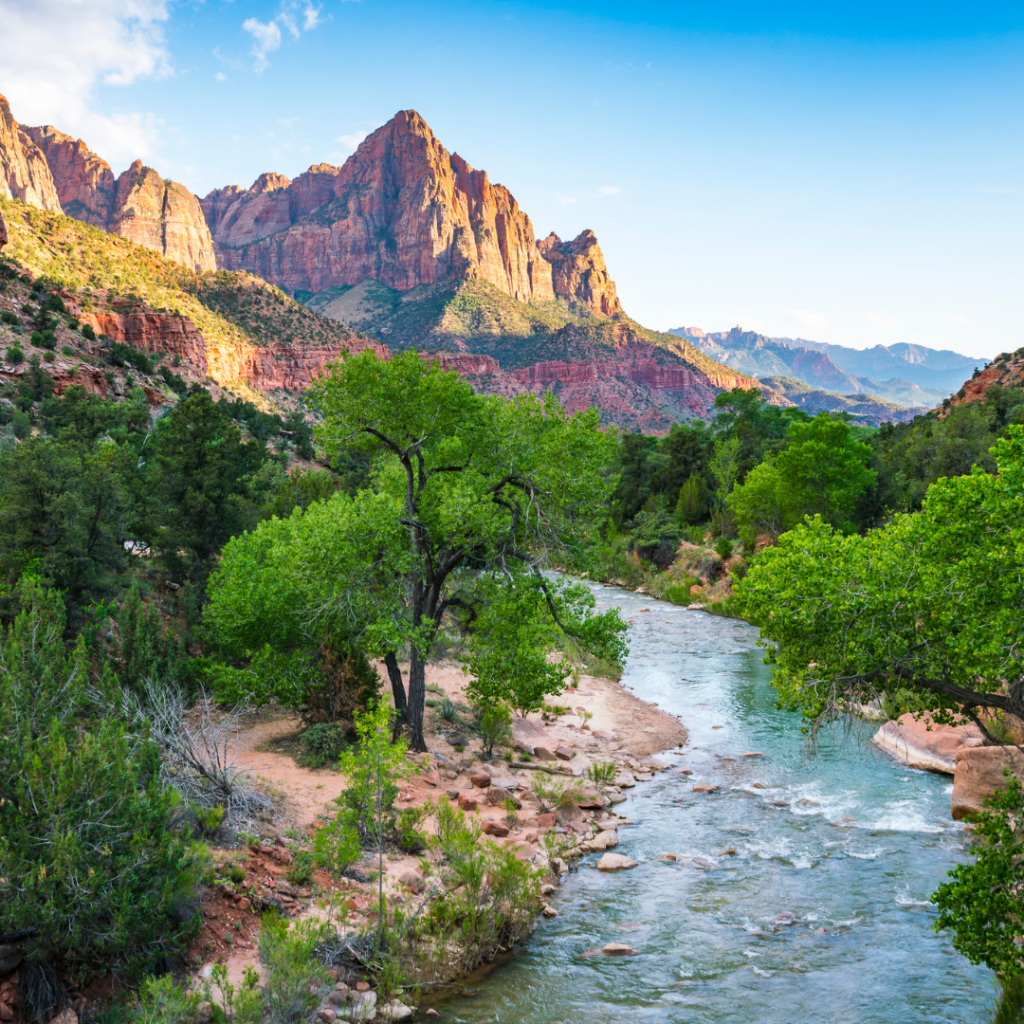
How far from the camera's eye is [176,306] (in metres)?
71.6

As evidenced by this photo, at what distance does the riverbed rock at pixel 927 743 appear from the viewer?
52.2 ft

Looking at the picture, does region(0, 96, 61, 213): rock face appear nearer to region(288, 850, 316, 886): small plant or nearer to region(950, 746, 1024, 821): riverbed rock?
region(288, 850, 316, 886): small plant

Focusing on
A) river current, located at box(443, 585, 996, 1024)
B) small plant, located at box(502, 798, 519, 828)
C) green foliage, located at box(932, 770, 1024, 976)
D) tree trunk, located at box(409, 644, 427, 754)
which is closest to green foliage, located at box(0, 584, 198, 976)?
river current, located at box(443, 585, 996, 1024)

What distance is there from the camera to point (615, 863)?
38.9 feet

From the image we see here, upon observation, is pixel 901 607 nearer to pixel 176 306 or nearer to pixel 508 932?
pixel 508 932

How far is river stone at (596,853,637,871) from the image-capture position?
11820 millimetres

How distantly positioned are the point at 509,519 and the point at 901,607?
7.10m

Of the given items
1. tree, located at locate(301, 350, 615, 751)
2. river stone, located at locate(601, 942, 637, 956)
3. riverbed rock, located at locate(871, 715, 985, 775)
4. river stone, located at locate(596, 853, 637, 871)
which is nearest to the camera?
river stone, located at locate(601, 942, 637, 956)

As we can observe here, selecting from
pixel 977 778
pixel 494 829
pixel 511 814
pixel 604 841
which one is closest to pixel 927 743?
pixel 977 778

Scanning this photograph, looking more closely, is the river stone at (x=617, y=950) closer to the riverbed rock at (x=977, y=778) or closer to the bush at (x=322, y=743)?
the bush at (x=322, y=743)

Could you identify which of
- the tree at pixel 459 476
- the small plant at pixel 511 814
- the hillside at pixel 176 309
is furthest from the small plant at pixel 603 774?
the hillside at pixel 176 309

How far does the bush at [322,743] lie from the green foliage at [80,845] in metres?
6.17

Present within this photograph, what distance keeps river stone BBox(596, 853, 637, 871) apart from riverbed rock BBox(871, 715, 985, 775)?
7.95m

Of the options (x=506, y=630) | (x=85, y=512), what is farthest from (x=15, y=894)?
(x=85, y=512)
